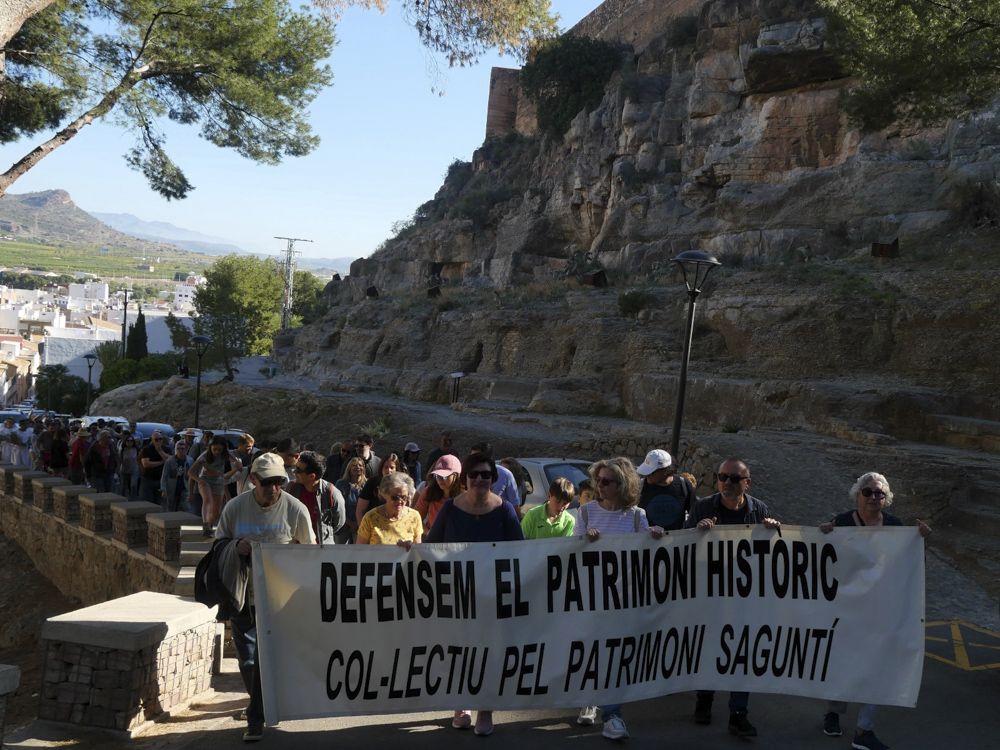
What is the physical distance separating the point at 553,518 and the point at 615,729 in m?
1.53

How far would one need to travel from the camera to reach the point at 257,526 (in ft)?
17.9

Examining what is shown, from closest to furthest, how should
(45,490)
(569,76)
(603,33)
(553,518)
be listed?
1. (553,518)
2. (45,490)
3. (569,76)
4. (603,33)

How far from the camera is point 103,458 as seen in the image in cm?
1600

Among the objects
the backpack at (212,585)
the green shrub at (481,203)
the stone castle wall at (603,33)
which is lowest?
the backpack at (212,585)

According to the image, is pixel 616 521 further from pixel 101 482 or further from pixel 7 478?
pixel 7 478

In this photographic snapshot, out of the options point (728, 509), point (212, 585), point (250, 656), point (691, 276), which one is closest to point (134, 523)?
point (250, 656)

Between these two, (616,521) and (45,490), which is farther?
(45,490)

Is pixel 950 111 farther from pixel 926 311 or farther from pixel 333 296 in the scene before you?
pixel 333 296

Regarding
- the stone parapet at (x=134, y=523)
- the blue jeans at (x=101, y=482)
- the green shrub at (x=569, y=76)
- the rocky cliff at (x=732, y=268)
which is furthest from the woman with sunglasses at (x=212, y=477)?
the green shrub at (x=569, y=76)

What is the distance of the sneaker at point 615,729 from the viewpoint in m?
5.45

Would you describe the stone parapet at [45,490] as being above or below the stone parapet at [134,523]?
below

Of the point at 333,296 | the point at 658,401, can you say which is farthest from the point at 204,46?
the point at 333,296

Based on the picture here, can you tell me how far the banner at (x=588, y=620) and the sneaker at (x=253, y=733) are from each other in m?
0.47

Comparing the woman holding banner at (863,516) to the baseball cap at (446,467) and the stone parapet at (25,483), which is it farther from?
the stone parapet at (25,483)
